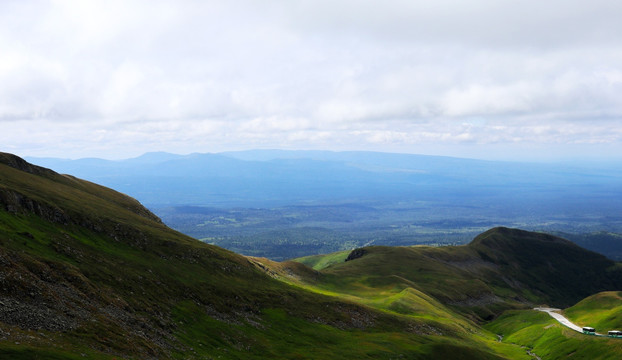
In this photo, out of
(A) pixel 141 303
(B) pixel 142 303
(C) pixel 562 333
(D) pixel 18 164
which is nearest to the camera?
(A) pixel 141 303

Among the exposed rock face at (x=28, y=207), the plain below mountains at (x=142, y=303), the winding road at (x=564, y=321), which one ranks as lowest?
the winding road at (x=564, y=321)

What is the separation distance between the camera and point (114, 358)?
46.1m

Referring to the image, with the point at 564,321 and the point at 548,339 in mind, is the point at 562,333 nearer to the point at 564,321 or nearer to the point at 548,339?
the point at 548,339

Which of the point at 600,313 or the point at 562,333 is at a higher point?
the point at 562,333

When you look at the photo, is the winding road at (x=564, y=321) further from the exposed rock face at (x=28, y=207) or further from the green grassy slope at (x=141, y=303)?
the exposed rock face at (x=28, y=207)

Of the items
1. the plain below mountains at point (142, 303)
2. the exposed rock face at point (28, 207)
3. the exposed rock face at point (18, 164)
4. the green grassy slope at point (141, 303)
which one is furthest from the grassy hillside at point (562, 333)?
the exposed rock face at point (18, 164)

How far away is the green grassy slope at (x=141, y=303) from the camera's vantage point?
165 feet

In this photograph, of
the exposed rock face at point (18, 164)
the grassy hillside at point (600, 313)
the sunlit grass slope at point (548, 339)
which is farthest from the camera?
the grassy hillside at point (600, 313)

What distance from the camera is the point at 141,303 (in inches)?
2623

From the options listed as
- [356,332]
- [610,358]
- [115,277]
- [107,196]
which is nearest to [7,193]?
[115,277]

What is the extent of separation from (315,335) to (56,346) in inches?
2033

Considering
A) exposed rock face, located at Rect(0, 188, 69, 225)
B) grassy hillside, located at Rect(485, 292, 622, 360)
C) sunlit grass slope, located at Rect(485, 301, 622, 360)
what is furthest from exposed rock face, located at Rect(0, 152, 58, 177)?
grassy hillside, located at Rect(485, 292, 622, 360)

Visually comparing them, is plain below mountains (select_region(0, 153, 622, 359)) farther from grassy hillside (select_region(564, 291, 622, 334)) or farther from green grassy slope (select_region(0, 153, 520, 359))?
grassy hillside (select_region(564, 291, 622, 334))

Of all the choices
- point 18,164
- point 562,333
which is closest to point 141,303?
point 18,164
